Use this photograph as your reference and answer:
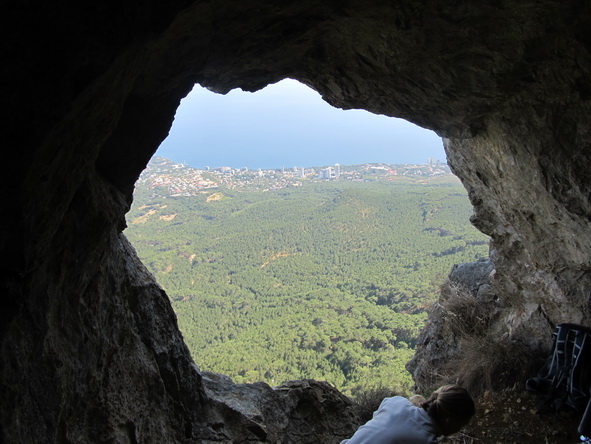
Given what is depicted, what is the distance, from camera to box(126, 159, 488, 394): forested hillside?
26.1 m

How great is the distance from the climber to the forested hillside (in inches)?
568

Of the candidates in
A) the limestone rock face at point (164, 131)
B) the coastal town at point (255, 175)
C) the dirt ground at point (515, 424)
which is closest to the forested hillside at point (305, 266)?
the coastal town at point (255, 175)

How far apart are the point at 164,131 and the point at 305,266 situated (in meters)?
53.7

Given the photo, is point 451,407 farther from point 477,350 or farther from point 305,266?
point 305,266

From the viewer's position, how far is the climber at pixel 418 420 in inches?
98.4

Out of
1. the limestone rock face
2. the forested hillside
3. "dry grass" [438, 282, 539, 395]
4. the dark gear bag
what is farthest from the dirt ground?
the forested hillside

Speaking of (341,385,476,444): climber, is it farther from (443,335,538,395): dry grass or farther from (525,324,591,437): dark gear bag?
(443,335,538,395): dry grass

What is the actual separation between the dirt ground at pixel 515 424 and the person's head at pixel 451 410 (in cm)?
258

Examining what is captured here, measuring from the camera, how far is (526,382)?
5.13 metres

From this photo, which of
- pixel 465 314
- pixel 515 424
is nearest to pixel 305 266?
pixel 465 314

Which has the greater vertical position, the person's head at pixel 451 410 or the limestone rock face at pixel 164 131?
the limestone rock face at pixel 164 131

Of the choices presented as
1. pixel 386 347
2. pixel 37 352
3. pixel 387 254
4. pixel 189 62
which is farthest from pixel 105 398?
pixel 387 254

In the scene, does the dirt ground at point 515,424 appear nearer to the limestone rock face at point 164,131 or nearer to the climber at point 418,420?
the limestone rock face at point 164,131

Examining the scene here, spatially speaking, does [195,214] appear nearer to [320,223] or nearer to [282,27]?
[320,223]
